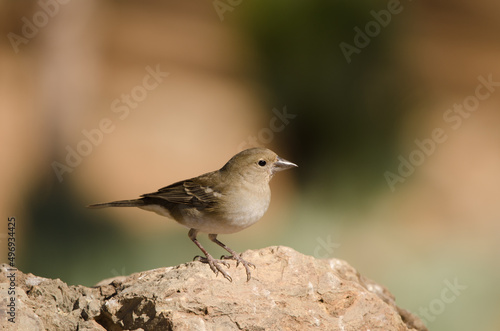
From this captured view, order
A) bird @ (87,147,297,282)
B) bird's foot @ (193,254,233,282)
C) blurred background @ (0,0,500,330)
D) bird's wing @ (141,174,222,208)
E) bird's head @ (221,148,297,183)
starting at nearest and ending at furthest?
bird's foot @ (193,254,233,282) → bird @ (87,147,297,282) → bird's wing @ (141,174,222,208) → bird's head @ (221,148,297,183) → blurred background @ (0,0,500,330)

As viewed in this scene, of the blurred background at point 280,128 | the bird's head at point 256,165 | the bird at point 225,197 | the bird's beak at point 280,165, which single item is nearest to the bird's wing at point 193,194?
the bird at point 225,197

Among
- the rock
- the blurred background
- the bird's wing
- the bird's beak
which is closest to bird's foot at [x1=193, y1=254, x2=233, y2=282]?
the rock

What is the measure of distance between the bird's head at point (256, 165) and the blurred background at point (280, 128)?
10.6 ft

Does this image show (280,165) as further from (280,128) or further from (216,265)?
(280,128)

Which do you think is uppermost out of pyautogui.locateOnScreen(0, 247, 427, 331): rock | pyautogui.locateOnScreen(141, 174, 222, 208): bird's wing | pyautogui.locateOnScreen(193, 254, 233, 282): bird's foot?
pyautogui.locateOnScreen(141, 174, 222, 208): bird's wing

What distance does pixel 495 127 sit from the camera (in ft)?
47.0

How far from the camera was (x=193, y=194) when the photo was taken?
5.82 metres

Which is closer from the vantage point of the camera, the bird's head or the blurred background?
the bird's head

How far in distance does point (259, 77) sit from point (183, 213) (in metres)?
9.15

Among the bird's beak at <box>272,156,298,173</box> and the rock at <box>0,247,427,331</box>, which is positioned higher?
the bird's beak at <box>272,156,298,173</box>

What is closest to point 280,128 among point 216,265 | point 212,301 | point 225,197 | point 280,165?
point 280,165

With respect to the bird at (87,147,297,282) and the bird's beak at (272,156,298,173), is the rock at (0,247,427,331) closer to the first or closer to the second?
the bird at (87,147,297,282)

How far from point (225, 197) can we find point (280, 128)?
8479mm

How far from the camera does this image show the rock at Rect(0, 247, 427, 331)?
4.43 meters
